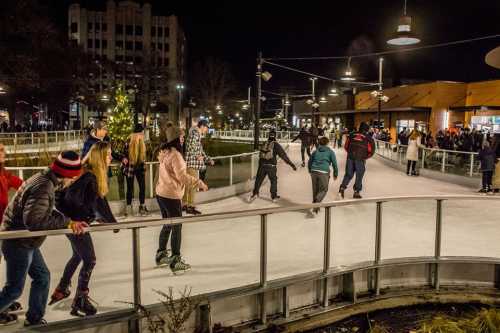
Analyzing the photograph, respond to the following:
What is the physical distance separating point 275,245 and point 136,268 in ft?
6.85

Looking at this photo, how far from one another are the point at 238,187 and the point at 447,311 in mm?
6802

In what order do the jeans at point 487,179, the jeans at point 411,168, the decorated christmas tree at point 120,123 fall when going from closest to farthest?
the jeans at point 487,179, the jeans at point 411,168, the decorated christmas tree at point 120,123

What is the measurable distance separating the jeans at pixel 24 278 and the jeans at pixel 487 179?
1116cm

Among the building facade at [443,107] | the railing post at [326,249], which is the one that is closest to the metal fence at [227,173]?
the railing post at [326,249]

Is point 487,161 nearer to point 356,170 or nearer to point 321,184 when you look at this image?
point 356,170

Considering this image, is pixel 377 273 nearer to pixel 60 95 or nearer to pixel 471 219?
pixel 471 219

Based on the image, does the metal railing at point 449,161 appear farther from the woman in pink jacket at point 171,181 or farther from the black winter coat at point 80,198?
the black winter coat at point 80,198

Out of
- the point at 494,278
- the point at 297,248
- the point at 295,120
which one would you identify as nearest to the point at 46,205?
the point at 297,248

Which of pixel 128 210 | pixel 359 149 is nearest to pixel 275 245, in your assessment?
pixel 128 210

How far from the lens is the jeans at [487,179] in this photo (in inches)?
478

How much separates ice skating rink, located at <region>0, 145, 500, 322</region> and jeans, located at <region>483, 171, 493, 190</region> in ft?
16.2

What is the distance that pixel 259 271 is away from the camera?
5.01 metres

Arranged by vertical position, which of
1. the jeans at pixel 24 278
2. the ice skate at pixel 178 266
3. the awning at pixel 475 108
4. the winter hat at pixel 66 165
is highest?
the awning at pixel 475 108

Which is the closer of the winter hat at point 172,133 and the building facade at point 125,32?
the winter hat at point 172,133
